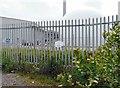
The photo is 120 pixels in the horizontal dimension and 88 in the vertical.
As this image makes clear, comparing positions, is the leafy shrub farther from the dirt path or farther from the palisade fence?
the dirt path

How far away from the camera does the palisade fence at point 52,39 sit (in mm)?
7344

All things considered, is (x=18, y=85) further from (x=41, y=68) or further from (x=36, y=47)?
(x=36, y=47)

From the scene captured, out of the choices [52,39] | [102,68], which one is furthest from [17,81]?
[102,68]

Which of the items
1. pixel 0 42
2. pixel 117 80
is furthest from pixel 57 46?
pixel 0 42

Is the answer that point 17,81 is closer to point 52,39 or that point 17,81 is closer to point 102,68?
point 52,39

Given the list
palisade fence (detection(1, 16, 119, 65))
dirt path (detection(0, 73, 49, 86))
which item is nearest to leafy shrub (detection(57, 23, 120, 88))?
palisade fence (detection(1, 16, 119, 65))

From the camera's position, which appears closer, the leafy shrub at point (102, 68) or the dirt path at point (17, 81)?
the leafy shrub at point (102, 68)

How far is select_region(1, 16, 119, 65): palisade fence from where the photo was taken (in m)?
7.34

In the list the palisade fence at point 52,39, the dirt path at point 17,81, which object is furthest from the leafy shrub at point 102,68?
the dirt path at point 17,81

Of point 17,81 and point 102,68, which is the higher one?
point 102,68

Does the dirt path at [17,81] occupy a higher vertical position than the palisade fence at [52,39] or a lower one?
lower

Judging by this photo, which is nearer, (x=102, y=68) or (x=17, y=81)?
(x=102, y=68)

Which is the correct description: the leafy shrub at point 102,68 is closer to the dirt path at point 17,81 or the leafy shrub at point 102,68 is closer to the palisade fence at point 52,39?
the palisade fence at point 52,39

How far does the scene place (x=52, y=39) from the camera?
860 cm
